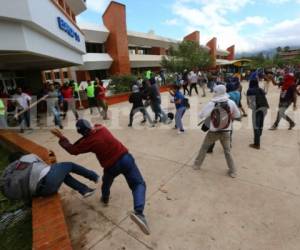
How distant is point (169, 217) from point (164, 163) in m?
1.75

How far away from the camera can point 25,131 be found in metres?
8.41

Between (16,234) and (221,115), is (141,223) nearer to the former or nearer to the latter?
(16,234)

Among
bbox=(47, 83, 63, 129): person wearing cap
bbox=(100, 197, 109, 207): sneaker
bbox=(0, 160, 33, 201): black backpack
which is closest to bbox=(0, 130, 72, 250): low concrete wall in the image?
bbox=(0, 160, 33, 201): black backpack

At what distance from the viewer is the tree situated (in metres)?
26.2

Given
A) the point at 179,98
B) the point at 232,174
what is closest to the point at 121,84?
the point at 179,98

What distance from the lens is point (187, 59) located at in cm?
2648

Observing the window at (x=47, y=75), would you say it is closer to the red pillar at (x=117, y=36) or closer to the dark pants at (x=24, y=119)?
the red pillar at (x=117, y=36)

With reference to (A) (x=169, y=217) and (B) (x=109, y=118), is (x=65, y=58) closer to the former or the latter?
(B) (x=109, y=118)

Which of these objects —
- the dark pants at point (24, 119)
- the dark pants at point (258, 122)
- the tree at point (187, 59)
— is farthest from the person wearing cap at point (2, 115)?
the tree at point (187, 59)

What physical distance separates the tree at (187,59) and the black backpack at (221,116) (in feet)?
78.1

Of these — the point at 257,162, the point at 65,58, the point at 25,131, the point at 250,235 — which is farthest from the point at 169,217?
the point at 65,58

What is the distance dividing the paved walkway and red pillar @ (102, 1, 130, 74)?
21.7 m

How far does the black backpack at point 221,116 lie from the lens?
11.8 ft

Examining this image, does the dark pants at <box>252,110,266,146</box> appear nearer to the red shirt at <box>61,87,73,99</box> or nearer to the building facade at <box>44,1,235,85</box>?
the red shirt at <box>61,87,73,99</box>
